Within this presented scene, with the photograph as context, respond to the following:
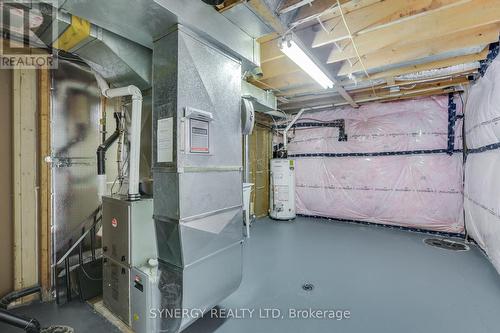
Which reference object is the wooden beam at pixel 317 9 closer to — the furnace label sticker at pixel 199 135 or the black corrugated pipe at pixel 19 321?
the furnace label sticker at pixel 199 135

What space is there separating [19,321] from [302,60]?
3.22 m

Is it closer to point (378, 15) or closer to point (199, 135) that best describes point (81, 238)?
point (199, 135)

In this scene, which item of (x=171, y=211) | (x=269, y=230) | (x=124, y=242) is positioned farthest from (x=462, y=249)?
(x=124, y=242)

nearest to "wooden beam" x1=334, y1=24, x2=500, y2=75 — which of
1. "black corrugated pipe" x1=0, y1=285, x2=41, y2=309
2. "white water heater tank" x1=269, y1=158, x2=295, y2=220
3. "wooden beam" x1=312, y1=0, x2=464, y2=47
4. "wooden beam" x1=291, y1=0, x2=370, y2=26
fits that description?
"wooden beam" x1=312, y1=0, x2=464, y2=47

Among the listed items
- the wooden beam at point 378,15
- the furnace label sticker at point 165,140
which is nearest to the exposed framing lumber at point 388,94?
the wooden beam at point 378,15

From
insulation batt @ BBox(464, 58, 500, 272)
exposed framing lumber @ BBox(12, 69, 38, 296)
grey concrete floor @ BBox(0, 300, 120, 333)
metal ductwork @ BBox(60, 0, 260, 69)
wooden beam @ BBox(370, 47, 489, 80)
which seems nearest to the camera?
metal ductwork @ BBox(60, 0, 260, 69)

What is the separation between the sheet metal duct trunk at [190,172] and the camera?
5.20 feet

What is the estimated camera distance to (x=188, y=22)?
154 cm

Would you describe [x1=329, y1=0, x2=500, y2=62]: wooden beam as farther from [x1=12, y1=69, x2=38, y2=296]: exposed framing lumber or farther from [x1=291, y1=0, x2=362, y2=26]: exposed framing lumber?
[x1=12, y1=69, x2=38, y2=296]: exposed framing lumber

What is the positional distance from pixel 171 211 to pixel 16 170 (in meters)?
1.69

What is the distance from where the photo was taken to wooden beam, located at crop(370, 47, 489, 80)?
280cm

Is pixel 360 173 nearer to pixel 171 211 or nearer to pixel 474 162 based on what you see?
pixel 474 162

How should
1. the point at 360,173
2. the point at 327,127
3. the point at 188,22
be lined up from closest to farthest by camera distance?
1. the point at 188,22
2. the point at 360,173
3. the point at 327,127

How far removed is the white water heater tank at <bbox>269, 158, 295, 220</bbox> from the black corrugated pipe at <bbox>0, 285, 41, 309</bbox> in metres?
4.08
